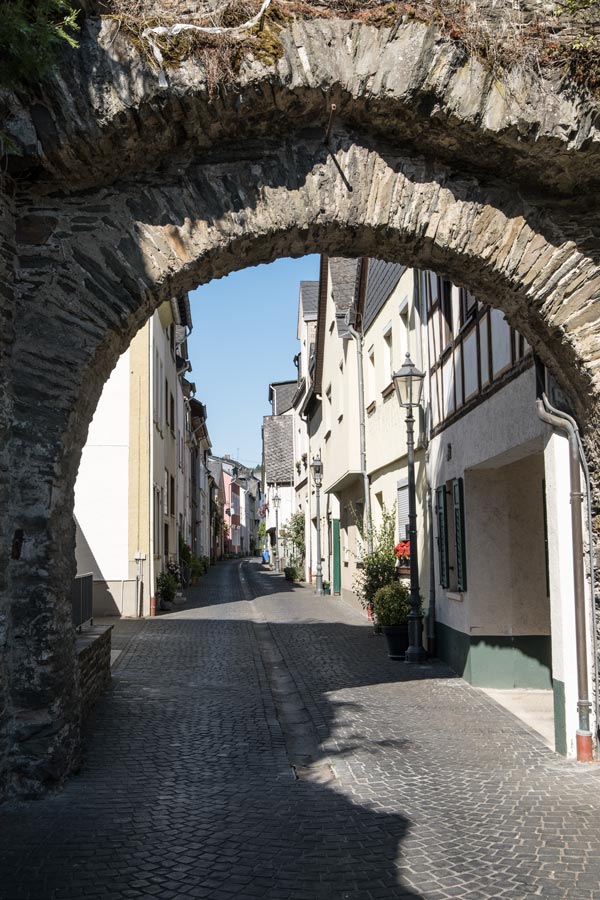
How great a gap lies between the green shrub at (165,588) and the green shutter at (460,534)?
10220 mm

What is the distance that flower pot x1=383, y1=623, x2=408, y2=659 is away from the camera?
10.8 m

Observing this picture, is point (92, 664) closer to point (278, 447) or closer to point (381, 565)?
point (381, 565)

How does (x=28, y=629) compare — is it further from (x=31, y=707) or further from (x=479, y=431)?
(x=479, y=431)

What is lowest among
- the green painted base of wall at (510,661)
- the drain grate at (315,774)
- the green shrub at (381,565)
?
the drain grate at (315,774)

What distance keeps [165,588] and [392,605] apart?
880 centimetres

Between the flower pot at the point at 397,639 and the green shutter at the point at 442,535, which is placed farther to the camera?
the flower pot at the point at 397,639

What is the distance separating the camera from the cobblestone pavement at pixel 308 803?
4020 mm

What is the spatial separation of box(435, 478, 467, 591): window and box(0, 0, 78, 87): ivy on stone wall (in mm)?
6196

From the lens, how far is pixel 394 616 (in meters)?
11.0

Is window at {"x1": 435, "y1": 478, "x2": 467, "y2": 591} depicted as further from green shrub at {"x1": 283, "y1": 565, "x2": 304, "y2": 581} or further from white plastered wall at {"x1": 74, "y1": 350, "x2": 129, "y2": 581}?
green shrub at {"x1": 283, "y1": 565, "x2": 304, "y2": 581}

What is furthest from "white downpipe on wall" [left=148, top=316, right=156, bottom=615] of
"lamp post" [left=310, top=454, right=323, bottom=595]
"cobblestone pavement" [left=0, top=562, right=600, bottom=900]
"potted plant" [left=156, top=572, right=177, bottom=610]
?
"cobblestone pavement" [left=0, top=562, right=600, bottom=900]

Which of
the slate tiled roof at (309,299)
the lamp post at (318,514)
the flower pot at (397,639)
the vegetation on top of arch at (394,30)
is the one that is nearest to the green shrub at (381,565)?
the flower pot at (397,639)


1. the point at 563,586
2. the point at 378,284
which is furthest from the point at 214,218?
the point at 378,284

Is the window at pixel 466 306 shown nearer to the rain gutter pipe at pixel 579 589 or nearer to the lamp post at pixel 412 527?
the lamp post at pixel 412 527
